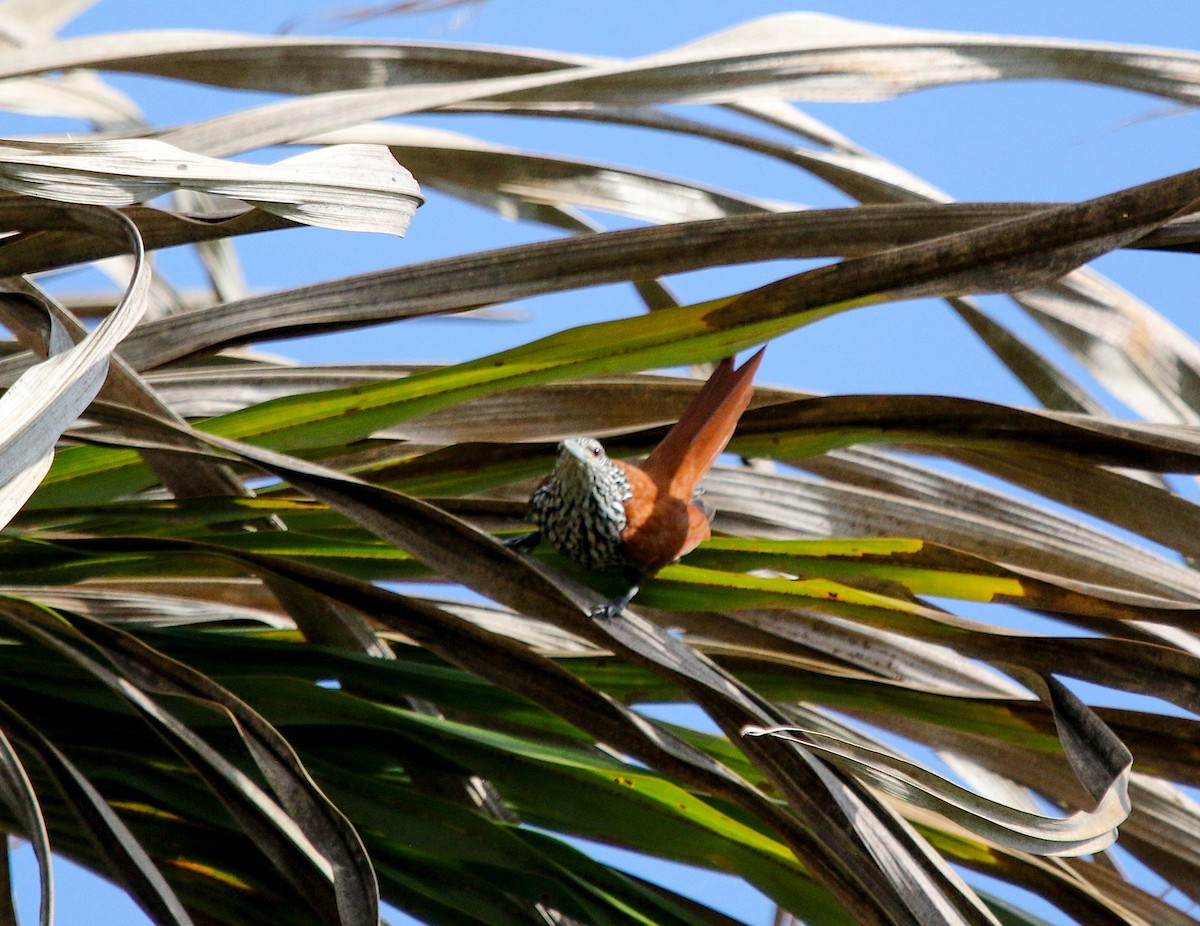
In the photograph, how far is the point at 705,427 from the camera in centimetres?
89

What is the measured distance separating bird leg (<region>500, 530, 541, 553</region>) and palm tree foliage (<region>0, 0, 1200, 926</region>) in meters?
0.03

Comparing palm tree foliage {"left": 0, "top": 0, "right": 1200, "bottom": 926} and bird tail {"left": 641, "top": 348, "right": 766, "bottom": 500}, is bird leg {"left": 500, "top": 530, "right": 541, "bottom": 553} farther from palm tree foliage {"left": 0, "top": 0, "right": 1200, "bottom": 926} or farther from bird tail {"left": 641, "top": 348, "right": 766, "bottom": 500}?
bird tail {"left": 641, "top": 348, "right": 766, "bottom": 500}

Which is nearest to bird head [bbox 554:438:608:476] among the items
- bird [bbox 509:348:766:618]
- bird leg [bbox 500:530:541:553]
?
bird [bbox 509:348:766:618]

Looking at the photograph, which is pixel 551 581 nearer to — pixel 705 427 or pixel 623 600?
pixel 623 600

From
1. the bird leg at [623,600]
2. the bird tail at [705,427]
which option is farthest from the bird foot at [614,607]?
the bird tail at [705,427]

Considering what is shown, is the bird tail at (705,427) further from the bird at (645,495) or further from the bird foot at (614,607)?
the bird foot at (614,607)

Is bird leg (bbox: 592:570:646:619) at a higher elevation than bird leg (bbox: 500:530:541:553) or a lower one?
lower

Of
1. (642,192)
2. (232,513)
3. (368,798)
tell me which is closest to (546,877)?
(368,798)

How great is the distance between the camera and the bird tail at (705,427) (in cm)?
87

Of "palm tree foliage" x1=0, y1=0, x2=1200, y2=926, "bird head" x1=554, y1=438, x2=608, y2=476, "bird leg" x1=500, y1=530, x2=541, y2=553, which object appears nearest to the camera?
"palm tree foliage" x1=0, y1=0, x2=1200, y2=926

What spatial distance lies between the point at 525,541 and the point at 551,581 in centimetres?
41

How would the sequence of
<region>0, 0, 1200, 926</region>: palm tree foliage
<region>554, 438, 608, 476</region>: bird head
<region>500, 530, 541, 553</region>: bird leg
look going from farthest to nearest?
<region>500, 530, 541, 553</region>: bird leg < <region>554, 438, 608, 476</region>: bird head < <region>0, 0, 1200, 926</region>: palm tree foliage

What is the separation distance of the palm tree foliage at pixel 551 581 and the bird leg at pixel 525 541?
0.03m

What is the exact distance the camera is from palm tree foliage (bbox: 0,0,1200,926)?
2.05 ft
